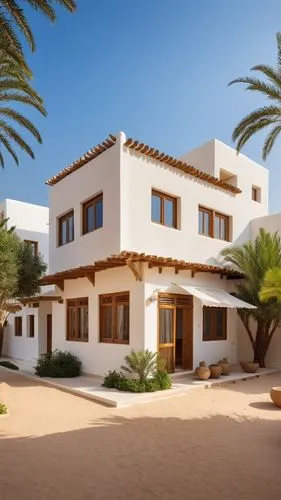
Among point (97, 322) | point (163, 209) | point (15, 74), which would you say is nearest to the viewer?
point (15, 74)

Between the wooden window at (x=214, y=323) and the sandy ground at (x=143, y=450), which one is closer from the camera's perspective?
the sandy ground at (x=143, y=450)

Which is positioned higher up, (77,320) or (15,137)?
(15,137)

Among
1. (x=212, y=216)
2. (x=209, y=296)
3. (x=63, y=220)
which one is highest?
(x=212, y=216)

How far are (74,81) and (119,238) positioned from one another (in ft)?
22.4

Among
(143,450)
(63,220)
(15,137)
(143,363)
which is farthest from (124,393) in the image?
(15,137)

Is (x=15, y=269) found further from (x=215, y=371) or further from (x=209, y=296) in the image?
(x=215, y=371)

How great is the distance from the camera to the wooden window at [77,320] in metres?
18.6

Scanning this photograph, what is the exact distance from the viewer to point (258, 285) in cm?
1862

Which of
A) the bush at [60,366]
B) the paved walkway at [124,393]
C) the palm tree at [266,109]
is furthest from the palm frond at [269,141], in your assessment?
A: the bush at [60,366]

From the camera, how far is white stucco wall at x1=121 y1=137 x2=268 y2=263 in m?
16.3

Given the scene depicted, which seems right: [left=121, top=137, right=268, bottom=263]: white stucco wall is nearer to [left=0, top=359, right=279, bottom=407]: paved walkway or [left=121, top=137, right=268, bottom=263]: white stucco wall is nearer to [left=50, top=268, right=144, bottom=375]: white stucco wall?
[left=50, top=268, right=144, bottom=375]: white stucco wall

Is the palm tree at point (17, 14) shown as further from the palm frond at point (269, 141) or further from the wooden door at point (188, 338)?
the wooden door at point (188, 338)

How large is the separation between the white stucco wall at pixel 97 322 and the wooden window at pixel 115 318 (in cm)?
23

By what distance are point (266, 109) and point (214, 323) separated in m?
10.2
